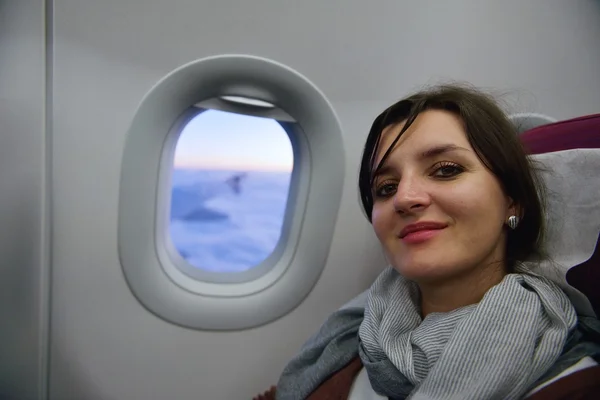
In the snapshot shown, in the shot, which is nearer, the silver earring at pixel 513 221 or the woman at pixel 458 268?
the woman at pixel 458 268

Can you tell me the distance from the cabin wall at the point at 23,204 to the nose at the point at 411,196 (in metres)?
0.97

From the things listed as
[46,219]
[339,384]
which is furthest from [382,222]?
[46,219]

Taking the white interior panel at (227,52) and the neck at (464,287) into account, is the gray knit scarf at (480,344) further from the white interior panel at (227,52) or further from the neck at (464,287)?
the white interior panel at (227,52)

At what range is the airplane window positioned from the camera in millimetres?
1289

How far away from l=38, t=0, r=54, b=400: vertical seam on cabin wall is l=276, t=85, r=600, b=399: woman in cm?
83

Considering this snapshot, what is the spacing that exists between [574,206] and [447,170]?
0.29 metres

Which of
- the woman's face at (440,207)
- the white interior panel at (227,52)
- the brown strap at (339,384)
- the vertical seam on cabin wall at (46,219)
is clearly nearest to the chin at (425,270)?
the woman's face at (440,207)

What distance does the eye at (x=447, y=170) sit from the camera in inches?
28.7

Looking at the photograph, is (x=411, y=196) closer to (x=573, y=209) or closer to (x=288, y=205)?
(x=573, y=209)

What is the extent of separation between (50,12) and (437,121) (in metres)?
1.03

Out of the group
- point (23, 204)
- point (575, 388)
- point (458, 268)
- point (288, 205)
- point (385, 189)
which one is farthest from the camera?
point (288, 205)

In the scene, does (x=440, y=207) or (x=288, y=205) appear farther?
(x=288, y=205)

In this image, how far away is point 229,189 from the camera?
A: 53.7 inches

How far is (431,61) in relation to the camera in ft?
3.95
